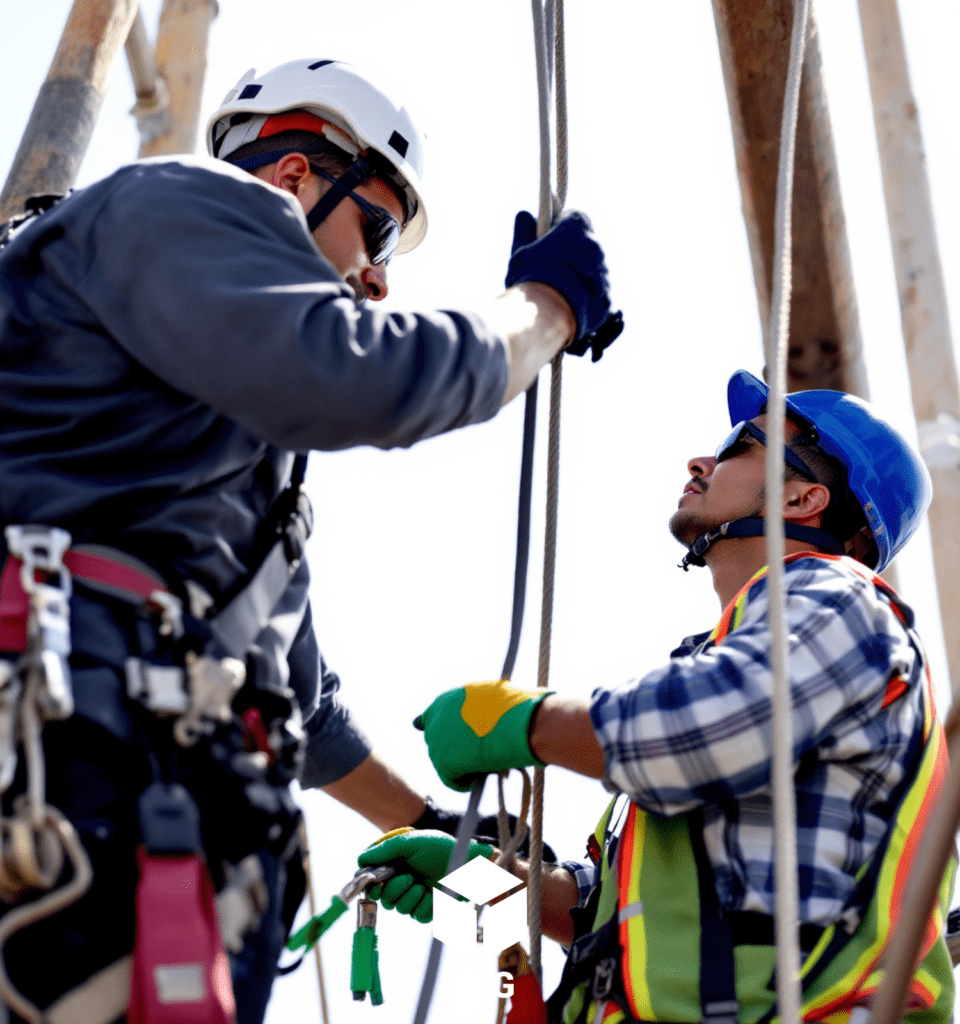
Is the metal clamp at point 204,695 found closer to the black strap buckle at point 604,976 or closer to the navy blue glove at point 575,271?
the navy blue glove at point 575,271

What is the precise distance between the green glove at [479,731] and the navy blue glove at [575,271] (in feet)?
2.29

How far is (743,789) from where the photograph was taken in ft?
7.36

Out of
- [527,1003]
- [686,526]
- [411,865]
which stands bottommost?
[527,1003]

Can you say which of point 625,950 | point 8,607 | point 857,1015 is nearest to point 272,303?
point 8,607

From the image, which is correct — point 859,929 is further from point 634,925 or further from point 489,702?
point 489,702

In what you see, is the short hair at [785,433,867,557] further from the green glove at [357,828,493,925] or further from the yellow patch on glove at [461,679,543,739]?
the green glove at [357,828,493,925]

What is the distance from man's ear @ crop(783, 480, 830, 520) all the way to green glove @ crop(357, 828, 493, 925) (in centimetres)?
113

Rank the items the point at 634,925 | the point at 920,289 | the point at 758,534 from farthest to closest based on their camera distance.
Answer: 1. the point at 920,289
2. the point at 758,534
3. the point at 634,925

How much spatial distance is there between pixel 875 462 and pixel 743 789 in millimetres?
1303

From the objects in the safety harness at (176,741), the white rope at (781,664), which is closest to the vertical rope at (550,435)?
the white rope at (781,664)

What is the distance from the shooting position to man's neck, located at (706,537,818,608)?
317 centimetres

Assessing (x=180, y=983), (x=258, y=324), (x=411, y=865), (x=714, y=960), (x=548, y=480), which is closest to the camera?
(x=180, y=983)

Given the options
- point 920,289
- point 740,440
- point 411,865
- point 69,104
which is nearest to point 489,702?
point 411,865

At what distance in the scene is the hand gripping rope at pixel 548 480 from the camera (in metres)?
2.60
